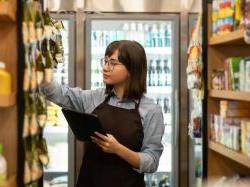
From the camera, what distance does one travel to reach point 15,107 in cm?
160

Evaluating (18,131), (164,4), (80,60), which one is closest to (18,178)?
(18,131)

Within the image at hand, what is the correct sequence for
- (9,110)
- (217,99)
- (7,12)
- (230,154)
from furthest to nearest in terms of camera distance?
1. (217,99)
2. (230,154)
3. (9,110)
4. (7,12)

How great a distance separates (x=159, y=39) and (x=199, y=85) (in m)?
1.39

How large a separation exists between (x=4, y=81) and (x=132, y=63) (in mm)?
1116

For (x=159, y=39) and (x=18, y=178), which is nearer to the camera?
(x=18, y=178)

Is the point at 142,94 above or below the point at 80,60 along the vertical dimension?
below

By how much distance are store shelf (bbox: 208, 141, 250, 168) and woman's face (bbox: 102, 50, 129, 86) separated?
0.76m

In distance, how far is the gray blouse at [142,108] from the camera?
98.2 inches

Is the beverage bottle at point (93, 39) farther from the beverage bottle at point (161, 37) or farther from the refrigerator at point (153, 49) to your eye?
the beverage bottle at point (161, 37)

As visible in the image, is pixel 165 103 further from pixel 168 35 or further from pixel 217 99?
pixel 217 99

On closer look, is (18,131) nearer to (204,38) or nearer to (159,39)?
(204,38)

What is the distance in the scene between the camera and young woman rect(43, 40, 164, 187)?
251 cm

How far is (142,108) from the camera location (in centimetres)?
261

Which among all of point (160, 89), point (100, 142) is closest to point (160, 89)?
point (160, 89)
